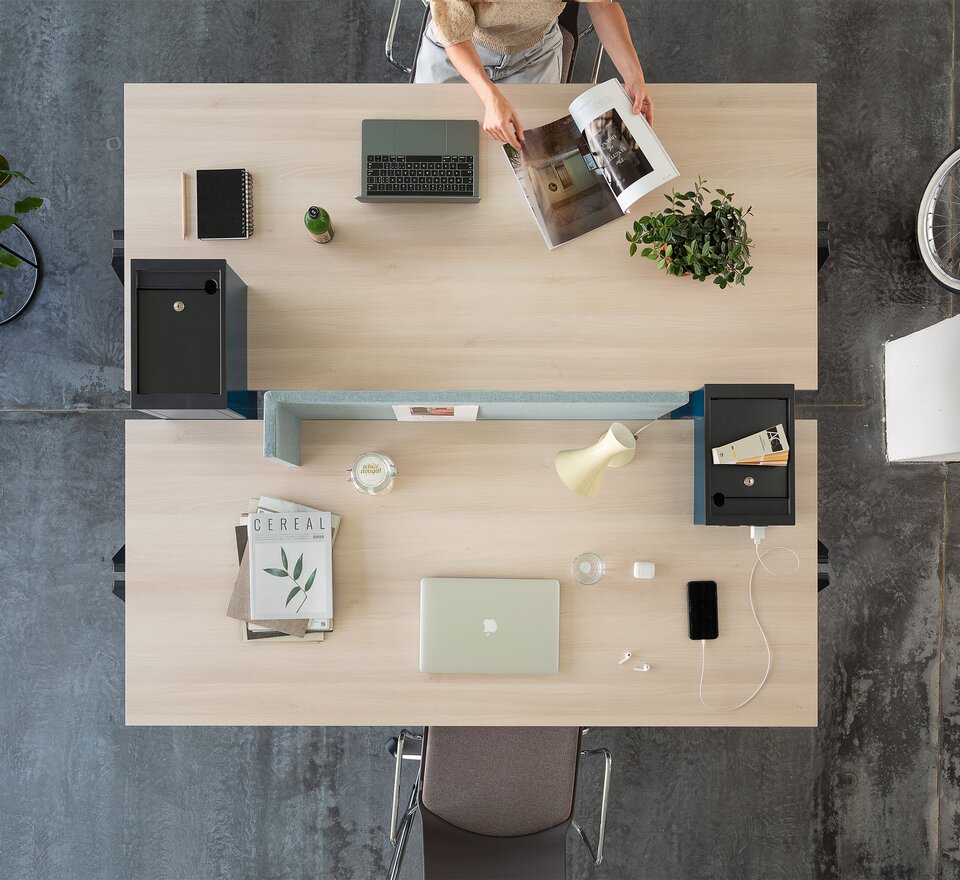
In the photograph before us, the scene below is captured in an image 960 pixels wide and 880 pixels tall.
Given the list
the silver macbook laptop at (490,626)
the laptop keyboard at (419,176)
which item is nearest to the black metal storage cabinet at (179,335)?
the laptop keyboard at (419,176)

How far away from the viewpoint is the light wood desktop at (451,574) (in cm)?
162

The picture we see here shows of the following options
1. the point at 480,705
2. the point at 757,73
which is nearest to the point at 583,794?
the point at 480,705

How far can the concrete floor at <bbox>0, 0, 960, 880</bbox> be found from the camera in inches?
Answer: 91.4

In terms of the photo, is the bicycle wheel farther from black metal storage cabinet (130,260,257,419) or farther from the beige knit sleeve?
black metal storage cabinet (130,260,257,419)

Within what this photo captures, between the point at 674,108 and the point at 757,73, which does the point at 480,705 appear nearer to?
the point at 674,108

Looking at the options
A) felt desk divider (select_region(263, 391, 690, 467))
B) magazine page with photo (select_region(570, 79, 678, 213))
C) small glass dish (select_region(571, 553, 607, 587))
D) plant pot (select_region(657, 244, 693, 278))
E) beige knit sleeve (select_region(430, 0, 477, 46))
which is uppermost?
beige knit sleeve (select_region(430, 0, 477, 46))

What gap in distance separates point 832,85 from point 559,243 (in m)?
1.55

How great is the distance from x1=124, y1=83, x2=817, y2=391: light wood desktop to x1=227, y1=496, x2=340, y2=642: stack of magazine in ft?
1.20

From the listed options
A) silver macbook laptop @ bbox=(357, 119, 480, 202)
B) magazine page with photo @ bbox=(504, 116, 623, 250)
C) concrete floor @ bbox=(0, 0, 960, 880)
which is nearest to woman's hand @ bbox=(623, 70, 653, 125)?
magazine page with photo @ bbox=(504, 116, 623, 250)

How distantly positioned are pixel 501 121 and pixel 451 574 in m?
1.14

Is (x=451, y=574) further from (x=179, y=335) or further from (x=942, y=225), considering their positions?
(x=942, y=225)

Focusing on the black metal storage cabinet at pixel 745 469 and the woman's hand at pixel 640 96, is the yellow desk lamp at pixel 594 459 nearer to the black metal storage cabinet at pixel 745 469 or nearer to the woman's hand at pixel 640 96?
the black metal storage cabinet at pixel 745 469

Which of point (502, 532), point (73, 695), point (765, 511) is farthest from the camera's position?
point (73, 695)

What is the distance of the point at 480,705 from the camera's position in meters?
1.62
